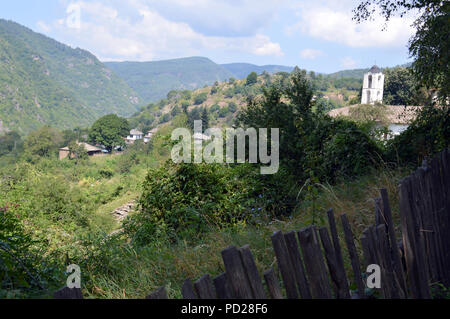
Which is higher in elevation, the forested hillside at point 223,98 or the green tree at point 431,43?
the forested hillside at point 223,98

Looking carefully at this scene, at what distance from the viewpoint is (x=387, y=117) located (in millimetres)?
27266

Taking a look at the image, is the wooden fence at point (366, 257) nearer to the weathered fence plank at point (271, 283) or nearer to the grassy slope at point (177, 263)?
the weathered fence plank at point (271, 283)

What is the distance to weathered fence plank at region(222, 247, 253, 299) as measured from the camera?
1.32 metres

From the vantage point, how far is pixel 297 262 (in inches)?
59.5

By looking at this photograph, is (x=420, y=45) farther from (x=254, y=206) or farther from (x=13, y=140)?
(x=13, y=140)

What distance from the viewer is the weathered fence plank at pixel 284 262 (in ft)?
4.77

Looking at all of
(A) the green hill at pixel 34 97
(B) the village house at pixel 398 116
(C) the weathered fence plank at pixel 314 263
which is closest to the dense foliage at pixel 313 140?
(B) the village house at pixel 398 116

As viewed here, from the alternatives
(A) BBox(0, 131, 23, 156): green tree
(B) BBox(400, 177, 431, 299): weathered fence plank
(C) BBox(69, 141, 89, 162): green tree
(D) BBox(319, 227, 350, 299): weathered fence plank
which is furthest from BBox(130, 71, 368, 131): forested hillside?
(D) BBox(319, 227, 350, 299): weathered fence plank

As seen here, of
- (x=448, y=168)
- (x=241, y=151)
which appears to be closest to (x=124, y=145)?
(x=241, y=151)

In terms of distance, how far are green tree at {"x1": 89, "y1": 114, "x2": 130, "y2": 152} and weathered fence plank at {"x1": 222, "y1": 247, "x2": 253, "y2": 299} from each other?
76.8 meters

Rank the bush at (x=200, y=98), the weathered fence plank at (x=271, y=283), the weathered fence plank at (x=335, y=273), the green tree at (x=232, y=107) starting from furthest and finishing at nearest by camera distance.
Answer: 1. the bush at (x=200, y=98)
2. the green tree at (x=232, y=107)
3. the weathered fence plank at (x=335, y=273)
4. the weathered fence plank at (x=271, y=283)

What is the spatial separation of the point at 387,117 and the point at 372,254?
28.5 meters

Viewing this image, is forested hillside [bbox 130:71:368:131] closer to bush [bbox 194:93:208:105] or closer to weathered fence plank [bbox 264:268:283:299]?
bush [bbox 194:93:208:105]

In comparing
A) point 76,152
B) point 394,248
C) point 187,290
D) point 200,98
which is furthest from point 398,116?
point 200,98
